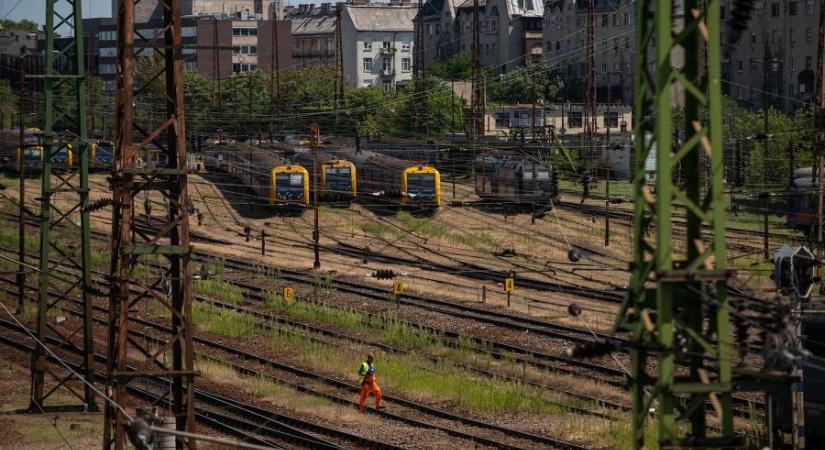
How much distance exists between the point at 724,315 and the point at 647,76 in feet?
6.06

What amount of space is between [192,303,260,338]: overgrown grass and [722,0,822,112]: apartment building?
4763 cm

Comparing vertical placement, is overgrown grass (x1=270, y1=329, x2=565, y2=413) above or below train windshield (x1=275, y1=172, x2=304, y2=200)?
below

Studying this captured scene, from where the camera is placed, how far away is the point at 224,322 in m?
31.1

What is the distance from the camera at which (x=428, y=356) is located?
2709cm

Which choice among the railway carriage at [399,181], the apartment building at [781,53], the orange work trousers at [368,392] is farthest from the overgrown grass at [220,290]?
the apartment building at [781,53]

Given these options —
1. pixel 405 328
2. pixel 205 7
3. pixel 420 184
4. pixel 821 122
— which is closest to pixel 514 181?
pixel 420 184

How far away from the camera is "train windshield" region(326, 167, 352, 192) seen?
5128 centimetres

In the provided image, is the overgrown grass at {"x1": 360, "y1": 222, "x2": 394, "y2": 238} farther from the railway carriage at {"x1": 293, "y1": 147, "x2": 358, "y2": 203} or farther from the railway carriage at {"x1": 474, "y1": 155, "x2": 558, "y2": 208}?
the railway carriage at {"x1": 474, "y1": 155, "x2": 558, "y2": 208}

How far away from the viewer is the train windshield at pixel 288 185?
1948 inches

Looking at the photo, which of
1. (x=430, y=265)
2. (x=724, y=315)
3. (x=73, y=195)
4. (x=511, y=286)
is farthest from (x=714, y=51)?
(x=73, y=195)

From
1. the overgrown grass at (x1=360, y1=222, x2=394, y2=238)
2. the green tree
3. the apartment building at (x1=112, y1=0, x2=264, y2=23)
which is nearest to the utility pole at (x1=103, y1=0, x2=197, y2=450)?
the overgrown grass at (x1=360, y1=222, x2=394, y2=238)

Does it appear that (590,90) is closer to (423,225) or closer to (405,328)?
(423,225)

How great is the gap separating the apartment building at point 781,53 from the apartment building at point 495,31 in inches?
946

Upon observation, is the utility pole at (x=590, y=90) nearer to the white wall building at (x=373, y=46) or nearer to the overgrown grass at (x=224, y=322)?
the overgrown grass at (x=224, y=322)
